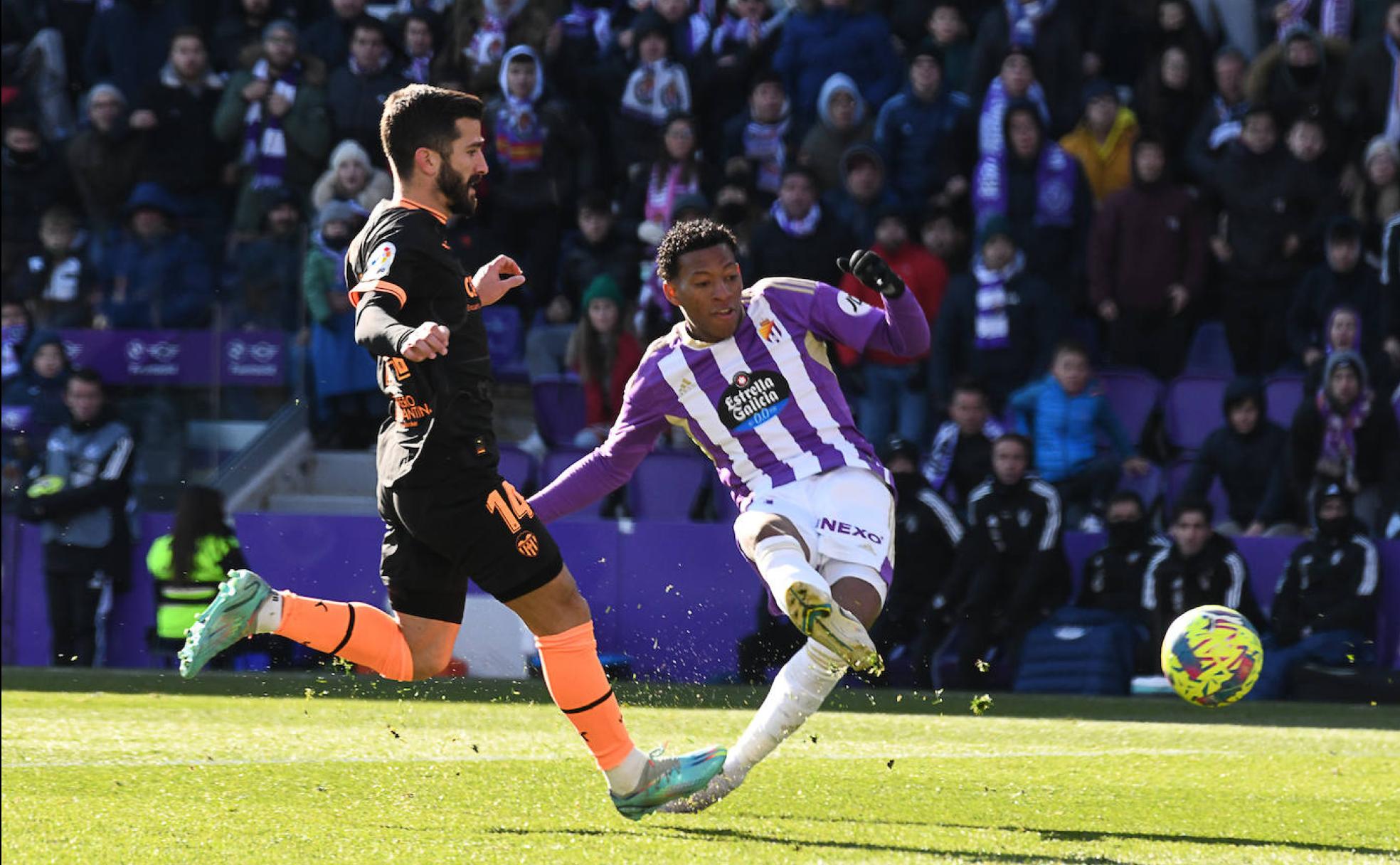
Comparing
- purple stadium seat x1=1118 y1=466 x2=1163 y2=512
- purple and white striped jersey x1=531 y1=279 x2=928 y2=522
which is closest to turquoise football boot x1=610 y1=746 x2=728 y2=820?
purple and white striped jersey x1=531 y1=279 x2=928 y2=522

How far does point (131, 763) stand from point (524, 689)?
152 inches

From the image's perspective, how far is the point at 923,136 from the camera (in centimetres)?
1324

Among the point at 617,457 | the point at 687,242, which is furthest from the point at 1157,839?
the point at 687,242

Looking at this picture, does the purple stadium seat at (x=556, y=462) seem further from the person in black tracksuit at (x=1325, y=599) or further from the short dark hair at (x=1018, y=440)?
the person in black tracksuit at (x=1325, y=599)

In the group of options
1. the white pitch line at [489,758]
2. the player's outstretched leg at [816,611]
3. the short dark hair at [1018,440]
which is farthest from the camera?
the short dark hair at [1018,440]

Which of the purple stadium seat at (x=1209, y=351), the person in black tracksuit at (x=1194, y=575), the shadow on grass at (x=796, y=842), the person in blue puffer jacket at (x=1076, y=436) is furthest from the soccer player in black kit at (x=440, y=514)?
the purple stadium seat at (x=1209, y=351)

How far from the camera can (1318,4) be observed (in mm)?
13898

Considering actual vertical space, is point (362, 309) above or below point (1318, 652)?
above

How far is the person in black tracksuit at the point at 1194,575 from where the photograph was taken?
35.6ft

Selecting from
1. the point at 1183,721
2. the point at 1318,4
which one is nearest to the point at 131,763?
the point at 1183,721

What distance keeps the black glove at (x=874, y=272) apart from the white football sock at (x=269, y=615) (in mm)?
1969

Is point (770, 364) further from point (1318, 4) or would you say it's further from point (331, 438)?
point (1318, 4)

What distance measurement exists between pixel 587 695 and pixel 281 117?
373 inches

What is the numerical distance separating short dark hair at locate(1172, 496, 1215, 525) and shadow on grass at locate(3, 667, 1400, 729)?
1077 millimetres
